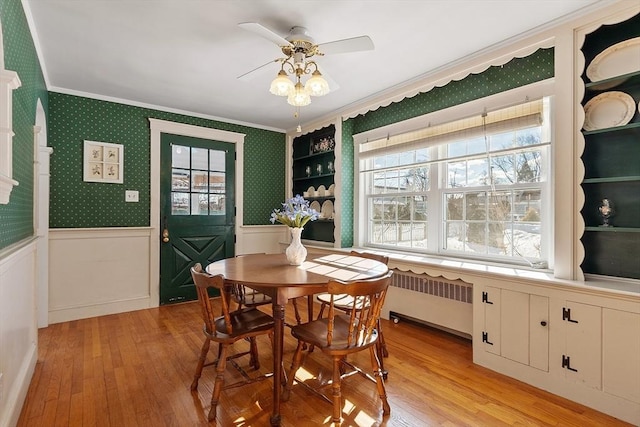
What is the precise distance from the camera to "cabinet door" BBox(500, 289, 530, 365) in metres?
2.32

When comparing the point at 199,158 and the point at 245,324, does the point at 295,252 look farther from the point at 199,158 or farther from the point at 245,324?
the point at 199,158

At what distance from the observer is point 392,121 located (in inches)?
151

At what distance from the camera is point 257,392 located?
2.16 metres

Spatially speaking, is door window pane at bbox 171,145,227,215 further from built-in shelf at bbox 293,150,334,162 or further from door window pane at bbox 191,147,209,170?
built-in shelf at bbox 293,150,334,162

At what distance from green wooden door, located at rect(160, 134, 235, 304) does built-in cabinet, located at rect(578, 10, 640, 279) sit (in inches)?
160

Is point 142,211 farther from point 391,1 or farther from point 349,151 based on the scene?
point 391,1

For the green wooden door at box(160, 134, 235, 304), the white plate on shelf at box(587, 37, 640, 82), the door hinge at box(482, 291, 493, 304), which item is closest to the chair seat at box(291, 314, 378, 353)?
the door hinge at box(482, 291, 493, 304)

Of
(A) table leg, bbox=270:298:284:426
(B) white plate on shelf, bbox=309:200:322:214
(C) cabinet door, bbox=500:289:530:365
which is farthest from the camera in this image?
(B) white plate on shelf, bbox=309:200:322:214

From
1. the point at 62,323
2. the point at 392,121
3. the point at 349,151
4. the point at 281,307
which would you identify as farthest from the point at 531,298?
the point at 62,323

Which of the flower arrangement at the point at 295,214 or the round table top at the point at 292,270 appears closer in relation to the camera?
the round table top at the point at 292,270

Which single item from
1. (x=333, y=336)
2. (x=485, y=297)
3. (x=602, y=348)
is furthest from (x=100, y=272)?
(x=602, y=348)

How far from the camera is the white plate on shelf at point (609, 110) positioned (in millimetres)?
2068

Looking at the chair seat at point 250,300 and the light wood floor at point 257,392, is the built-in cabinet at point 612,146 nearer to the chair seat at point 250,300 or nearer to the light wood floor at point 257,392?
the light wood floor at point 257,392

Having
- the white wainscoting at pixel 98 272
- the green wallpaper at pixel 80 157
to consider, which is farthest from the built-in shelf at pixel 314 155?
the white wainscoting at pixel 98 272
